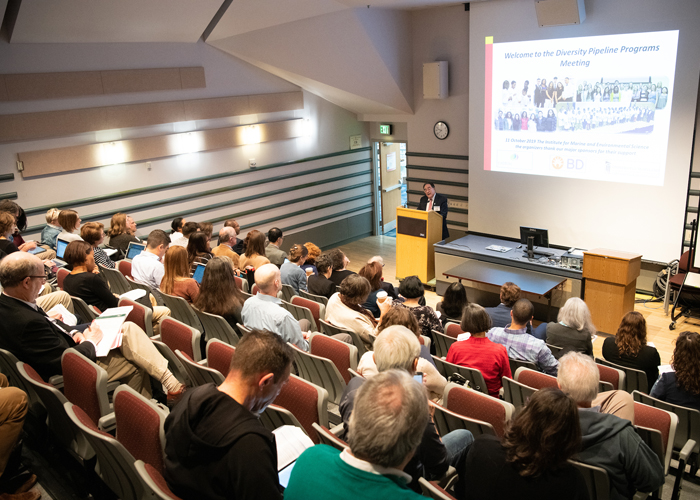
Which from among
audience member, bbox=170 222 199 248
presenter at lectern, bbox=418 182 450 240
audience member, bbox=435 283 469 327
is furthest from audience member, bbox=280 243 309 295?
presenter at lectern, bbox=418 182 450 240

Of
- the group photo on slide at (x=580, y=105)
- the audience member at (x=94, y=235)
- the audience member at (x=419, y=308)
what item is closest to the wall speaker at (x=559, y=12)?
the group photo on slide at (x=580, y=105)

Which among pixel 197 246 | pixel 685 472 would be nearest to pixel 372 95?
pixel 197 246

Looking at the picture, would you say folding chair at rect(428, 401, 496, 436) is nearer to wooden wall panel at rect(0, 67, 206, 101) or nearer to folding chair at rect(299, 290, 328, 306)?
folding chair at rect(299, 290, 328, 306)

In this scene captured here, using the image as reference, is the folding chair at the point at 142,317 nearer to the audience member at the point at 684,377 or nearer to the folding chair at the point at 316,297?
the folding chair at the point at 316,297

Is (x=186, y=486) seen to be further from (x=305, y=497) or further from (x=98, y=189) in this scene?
(x=98, y=189)

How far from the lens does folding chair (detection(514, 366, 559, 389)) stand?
131 inches

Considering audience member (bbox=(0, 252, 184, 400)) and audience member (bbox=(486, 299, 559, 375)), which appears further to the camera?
audience member (bbox=(486, 299, 559, 375))

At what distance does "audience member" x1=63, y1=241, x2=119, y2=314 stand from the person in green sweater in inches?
113

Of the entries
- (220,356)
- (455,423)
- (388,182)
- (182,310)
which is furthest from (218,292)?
(388,182)

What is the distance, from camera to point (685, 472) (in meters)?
3.33

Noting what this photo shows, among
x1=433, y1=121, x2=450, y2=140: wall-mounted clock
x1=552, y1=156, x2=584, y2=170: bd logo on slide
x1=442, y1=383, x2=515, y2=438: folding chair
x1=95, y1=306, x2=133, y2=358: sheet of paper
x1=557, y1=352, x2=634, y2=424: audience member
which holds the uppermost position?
x1=433, y1=121, x2=450, y2=140: wall-mounted clock

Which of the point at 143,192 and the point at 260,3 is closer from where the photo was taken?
the point at 260,3

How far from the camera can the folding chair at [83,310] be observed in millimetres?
3812

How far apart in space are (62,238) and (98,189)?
60.6 inches
